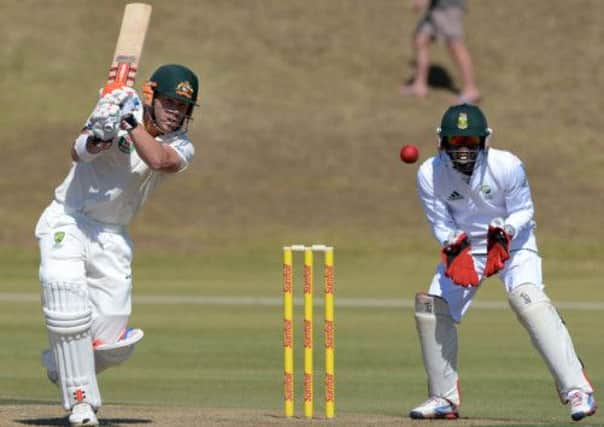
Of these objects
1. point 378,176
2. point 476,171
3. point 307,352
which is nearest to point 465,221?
point 476,171

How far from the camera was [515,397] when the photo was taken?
33.5 feet

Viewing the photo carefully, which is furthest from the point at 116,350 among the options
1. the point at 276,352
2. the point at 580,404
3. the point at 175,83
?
the point at 276,352

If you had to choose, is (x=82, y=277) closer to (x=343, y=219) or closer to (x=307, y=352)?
(x=307, y=352)

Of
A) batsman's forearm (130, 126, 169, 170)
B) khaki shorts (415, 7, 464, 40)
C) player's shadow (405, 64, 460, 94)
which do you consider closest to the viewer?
batsman's forearm (130, 126, 169, 170)

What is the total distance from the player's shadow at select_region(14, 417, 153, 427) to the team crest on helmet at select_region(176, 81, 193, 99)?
1.48 m

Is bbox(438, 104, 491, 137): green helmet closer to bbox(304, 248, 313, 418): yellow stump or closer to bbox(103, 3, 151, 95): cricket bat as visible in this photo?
bbox(304, 248, 313, 418): yellow stump

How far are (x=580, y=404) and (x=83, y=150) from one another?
2.58m

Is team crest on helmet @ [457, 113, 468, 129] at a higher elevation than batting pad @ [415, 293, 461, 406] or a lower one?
higher

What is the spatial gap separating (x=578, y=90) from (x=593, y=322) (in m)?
10.2

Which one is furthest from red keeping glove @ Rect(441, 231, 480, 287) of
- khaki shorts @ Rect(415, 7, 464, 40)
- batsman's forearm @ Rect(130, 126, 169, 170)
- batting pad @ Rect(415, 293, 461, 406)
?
khaki shorts @ Rect(415, 7, 464, 40)

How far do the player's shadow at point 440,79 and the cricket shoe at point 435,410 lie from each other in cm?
1548

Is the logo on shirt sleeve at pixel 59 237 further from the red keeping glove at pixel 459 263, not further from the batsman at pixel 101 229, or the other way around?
the red keeping glove at pixel 459 263

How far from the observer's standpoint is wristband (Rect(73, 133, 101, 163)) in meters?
7.59

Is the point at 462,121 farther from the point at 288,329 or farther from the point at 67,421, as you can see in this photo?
the point at 67,421
